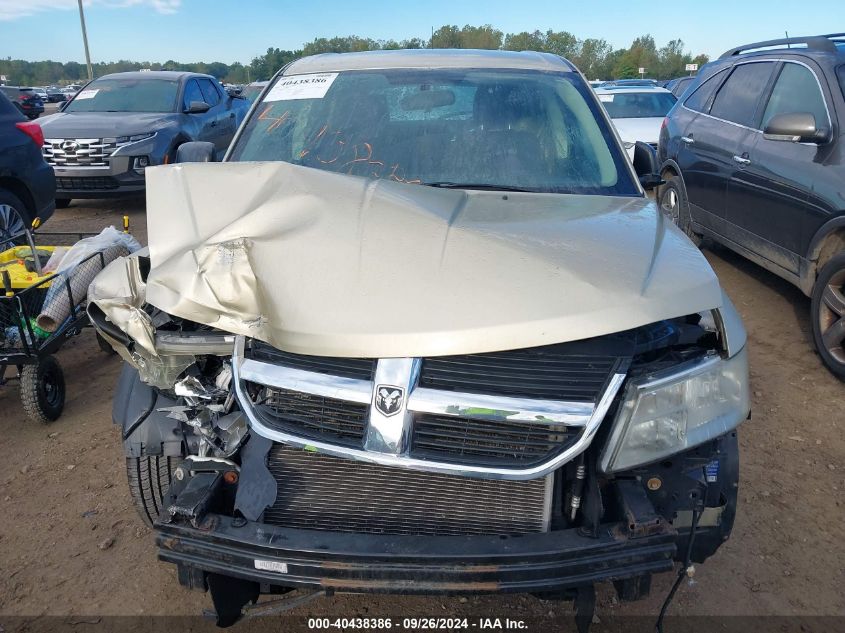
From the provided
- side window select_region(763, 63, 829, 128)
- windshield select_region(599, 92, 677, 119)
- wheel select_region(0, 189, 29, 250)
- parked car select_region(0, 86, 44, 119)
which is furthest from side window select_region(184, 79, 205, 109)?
side window select_region(763, 63, 829, 128)

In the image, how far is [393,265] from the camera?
2.03 meters

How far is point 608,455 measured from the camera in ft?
6.19

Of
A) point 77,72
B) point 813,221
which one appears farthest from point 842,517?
point 77,72

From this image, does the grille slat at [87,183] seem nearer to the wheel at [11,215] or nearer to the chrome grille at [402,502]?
the wheel at [11,215]

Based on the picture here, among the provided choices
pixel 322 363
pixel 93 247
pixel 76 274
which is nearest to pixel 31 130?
pixel 93 247

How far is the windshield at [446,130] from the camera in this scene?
2.98 m

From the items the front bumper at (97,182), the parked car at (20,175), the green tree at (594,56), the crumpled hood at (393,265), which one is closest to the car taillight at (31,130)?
the parked car at (20,175)

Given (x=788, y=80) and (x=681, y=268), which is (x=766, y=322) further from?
(x=681, y=268)

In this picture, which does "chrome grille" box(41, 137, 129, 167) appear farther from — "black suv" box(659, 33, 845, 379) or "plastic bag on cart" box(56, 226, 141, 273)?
"black suv" box(659, 33, 845, 379)

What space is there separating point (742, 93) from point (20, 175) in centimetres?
643

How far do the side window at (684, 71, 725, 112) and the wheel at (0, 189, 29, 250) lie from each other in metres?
6.20

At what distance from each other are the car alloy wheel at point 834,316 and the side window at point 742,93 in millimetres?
1761

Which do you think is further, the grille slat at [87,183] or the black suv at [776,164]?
the grille slat at [87,183]

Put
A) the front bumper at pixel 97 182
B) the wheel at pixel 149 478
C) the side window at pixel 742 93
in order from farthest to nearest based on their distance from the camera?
1. the front bumper at pixel 97 182
2. the side window at pixel 742 93
3. the wheel at pixel 149 478
